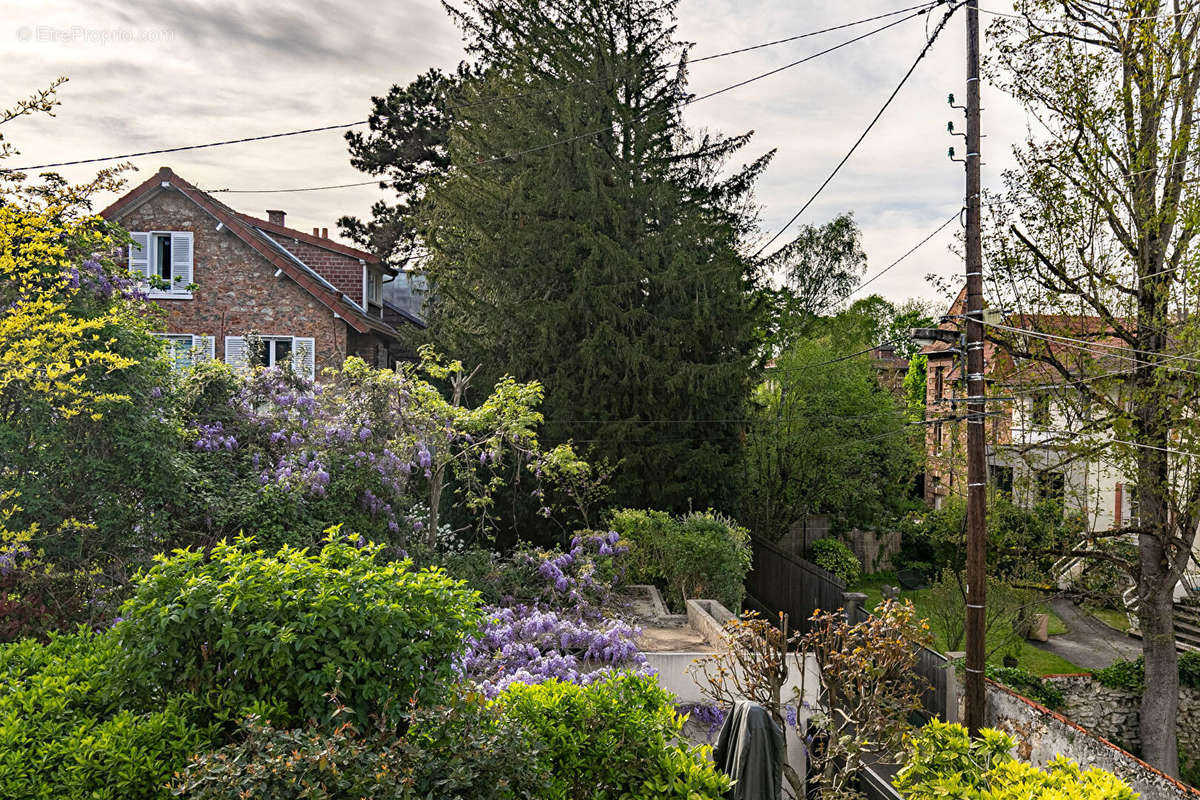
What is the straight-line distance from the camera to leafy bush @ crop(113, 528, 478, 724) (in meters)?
4.88

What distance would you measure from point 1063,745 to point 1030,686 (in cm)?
290

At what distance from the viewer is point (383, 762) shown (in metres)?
4.47

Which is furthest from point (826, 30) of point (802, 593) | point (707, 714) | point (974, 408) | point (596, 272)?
point (802, 593)

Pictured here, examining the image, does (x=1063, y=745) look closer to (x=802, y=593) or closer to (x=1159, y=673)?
(x=1159, y=673)

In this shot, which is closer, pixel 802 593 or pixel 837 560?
pixel 802 593

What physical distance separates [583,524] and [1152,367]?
11645mm

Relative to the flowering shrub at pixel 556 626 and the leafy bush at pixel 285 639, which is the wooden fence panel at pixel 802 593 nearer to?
the flowering shrub at pixel 556 626

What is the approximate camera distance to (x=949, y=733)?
21.5 ft

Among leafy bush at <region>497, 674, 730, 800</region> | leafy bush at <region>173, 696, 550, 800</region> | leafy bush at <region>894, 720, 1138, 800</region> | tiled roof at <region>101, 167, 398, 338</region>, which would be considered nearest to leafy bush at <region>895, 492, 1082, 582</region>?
leafy bush at <region>894, 720, 1138, 800</region>

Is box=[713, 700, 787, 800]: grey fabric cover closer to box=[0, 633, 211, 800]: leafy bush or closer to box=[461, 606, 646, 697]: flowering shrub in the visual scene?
box=[461, 606, 646, 697]: flowering shrub

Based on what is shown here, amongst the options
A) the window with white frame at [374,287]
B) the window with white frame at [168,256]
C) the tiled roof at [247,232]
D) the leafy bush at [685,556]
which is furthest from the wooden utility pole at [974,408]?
the window with white frame at [168,256]

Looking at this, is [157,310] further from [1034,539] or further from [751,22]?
[1034,539]

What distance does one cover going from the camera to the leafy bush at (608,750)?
5895mm

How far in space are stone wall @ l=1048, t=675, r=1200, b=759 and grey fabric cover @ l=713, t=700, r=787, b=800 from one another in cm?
968
